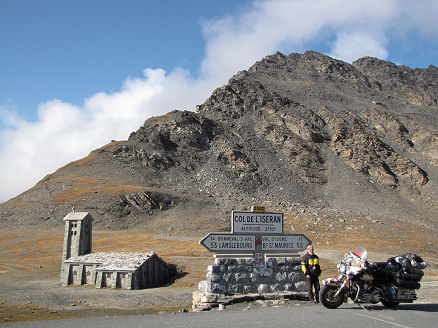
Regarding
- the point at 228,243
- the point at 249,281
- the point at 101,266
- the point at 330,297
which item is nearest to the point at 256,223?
the point at 228,243

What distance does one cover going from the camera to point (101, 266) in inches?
1037

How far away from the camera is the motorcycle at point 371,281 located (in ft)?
31.8

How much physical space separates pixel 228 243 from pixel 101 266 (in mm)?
17285

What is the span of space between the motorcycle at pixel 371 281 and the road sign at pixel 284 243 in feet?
7.95

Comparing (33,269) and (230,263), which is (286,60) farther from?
(230,263)

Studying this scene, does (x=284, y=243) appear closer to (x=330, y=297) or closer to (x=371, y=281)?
(x=330, y=297)

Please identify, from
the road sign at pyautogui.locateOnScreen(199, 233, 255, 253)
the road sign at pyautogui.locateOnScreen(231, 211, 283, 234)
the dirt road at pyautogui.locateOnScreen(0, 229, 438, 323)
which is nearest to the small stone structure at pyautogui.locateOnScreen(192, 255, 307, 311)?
the road sign at pyautogui.locateOnScreen(199, 233, 255, 253)

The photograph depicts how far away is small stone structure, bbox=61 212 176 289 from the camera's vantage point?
2511 cm

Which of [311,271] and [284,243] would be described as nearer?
[311,271]

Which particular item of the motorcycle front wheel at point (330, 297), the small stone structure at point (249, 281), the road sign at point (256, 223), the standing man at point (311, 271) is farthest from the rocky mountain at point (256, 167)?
the motorcycle front wheel at point (330, 297)

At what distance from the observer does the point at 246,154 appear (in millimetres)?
99625

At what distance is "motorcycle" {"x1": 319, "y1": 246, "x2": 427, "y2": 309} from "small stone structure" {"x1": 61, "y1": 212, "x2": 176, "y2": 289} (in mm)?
17390

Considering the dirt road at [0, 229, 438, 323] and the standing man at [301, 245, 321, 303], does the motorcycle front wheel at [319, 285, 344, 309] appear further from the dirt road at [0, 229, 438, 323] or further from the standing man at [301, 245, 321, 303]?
the dirt road at [0, 229, 438, 323]

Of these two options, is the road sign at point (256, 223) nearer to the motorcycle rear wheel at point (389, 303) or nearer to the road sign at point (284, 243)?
the road sign at point (284, 243)
